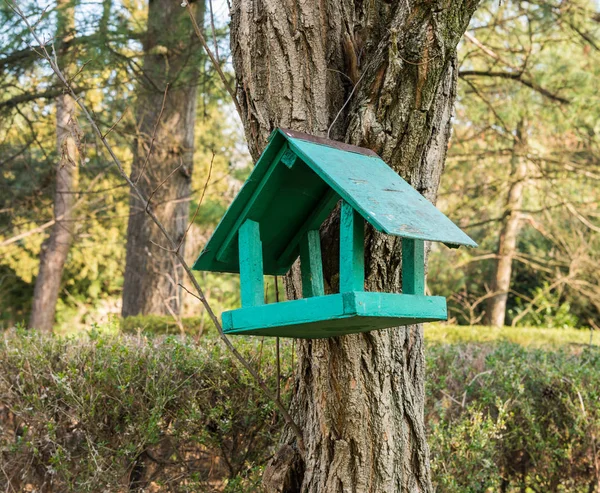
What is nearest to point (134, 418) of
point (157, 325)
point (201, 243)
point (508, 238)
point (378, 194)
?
point (378, 194)

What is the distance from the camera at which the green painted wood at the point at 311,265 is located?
2088 millimetres

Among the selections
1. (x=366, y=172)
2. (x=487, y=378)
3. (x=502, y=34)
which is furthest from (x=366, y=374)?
(x=502, y=34)

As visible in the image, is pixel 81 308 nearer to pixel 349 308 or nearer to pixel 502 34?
pixel 502 34

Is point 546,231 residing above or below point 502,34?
below

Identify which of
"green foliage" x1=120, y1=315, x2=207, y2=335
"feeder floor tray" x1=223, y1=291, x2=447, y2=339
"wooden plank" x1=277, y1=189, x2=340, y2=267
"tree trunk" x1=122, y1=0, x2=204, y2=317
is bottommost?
"green foliage" x1=120, y1=315, x2=207, y2=335

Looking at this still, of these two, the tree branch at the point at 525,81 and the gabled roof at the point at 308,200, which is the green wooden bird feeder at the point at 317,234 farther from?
the tree branch at the point at 525,81

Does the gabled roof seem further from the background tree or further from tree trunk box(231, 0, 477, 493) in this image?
the background tree

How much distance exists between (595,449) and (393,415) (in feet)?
7.52

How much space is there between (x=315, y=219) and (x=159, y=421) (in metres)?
1.66

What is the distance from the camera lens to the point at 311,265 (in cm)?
210

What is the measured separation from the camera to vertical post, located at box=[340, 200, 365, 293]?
5.65ft

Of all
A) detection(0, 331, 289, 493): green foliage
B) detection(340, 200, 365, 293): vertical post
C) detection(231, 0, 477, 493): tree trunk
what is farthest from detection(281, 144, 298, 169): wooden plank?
detection(0, 331, 289, 493): green foliage

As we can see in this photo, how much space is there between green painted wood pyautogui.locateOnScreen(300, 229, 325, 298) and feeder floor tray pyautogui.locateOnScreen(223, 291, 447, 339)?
0.51ft

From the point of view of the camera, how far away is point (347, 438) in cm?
217
